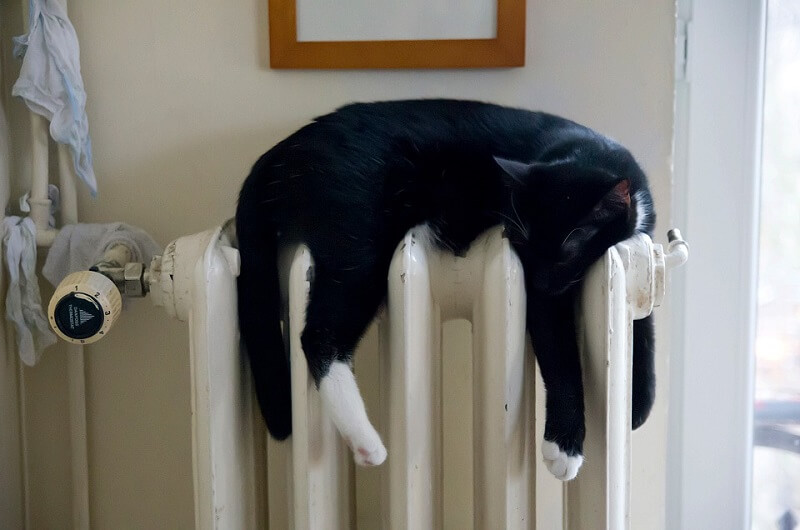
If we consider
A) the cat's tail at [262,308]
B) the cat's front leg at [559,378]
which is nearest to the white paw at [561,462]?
the cat's front leg at [559,378]

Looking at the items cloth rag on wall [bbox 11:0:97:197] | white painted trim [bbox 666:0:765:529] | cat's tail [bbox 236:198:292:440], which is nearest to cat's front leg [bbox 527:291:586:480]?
cat's tail [bbox 236:198:292:440]

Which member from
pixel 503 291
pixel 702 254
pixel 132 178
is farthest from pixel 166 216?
pixel 702 254

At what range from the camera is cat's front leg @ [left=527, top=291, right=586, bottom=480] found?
0.60m

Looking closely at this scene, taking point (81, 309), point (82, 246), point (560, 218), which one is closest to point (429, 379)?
point (560, 218)

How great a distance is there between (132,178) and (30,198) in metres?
0.12

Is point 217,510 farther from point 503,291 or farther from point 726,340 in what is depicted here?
point 726,340

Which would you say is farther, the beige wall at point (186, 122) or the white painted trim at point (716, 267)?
the white painted trim at point (716, 267)

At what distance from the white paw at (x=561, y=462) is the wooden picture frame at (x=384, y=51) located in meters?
0.45

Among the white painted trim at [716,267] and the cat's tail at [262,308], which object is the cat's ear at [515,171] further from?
the white painted trim at [716,267]

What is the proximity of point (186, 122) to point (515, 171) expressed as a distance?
46 cm

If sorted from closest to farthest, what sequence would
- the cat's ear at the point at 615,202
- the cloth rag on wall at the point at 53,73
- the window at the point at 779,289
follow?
the cat's ear at the point at 615,202 → the cloth rag on wall at the point at 53,73 → the window at the point at 779,289

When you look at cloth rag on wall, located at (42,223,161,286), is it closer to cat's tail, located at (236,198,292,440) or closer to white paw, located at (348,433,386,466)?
cat's tail, located at (236,198,292,440)

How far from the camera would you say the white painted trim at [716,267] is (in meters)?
0.92

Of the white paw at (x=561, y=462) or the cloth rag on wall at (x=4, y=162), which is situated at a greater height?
the cloth rag on wall at (x=4, y=162)
